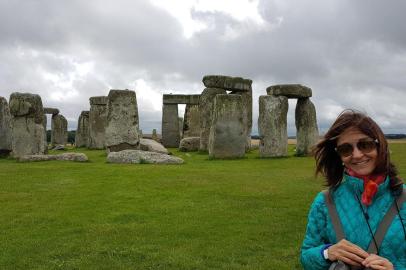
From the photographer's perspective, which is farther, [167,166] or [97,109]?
[97,109]

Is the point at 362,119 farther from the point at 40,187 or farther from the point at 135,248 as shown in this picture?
the point at 40,187

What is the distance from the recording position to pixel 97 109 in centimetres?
2848

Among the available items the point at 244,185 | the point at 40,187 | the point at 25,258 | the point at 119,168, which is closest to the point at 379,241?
the point at 25,258

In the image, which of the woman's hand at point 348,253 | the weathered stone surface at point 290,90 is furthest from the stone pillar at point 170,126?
the woman's hand at point 348,253

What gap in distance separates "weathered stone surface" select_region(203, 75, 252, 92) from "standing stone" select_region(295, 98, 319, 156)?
3.49 metres

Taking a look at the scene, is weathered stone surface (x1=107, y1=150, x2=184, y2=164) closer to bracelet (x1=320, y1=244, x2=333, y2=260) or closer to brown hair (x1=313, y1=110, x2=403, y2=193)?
brown hair (x1=313, y1=110, x2=403, y2=193)

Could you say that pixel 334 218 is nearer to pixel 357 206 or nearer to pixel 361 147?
pixel 357 206

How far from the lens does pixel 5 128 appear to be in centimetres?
2066

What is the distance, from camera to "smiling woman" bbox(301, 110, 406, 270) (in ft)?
8.84

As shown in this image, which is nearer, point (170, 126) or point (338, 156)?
point (338, 156)

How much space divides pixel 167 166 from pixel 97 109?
13987 millimetres

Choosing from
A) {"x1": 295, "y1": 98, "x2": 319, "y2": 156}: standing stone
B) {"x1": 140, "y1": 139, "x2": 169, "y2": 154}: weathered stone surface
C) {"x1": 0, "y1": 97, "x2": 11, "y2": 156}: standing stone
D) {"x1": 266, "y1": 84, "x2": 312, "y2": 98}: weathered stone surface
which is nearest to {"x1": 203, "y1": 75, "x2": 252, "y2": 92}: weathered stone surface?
{"x1": 266, "y1": 84, "x2": 312, "y2": 98}: weathered stone surface

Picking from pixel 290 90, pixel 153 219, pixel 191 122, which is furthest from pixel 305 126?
pixel 153 219

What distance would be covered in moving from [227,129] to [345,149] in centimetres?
1622
